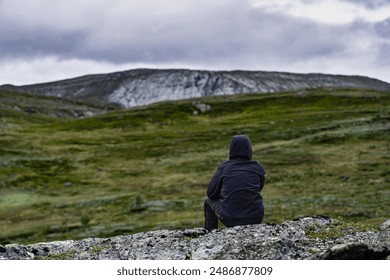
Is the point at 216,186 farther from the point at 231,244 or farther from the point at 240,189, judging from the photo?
the point at 231,244

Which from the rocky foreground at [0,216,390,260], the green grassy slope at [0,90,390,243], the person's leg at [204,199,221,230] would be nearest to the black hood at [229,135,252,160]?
the person's leg at [204,199,221,230]

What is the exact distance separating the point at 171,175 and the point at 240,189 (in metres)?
44.7

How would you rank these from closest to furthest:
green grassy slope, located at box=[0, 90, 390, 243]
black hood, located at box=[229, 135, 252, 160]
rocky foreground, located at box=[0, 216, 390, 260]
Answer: rocky foreground, located at box=[0, 216, 390, 260] < black hood, located at box=[229, 135, 252, 160] < green grassy slope, located at box=[0, 90, 390, 243]

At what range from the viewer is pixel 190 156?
7019cm

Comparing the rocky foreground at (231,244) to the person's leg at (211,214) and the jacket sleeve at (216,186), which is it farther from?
the jacket sleeve at (216,186)

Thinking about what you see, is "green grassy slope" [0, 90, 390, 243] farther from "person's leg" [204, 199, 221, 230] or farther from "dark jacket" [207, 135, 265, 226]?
"dark jacket" [207, 135, 265, 226]

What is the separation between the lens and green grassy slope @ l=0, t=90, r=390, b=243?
120 ft

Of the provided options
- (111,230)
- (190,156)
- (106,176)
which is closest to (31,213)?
(111,230)

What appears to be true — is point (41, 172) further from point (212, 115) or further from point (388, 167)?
point (212, 115)

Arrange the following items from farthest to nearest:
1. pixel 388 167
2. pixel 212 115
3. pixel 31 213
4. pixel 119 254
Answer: pixel 212 115, pixel 388 167, pixel 31 213, pixel 119 254

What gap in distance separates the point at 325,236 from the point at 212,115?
128 m

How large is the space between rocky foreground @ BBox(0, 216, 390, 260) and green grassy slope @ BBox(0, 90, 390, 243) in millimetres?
15847

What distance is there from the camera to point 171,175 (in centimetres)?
5797
